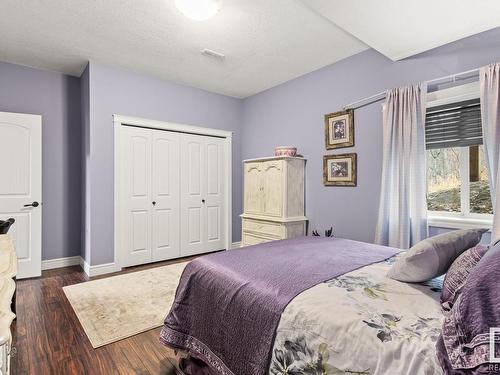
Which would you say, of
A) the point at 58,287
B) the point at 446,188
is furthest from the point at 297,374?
the point at 58,287

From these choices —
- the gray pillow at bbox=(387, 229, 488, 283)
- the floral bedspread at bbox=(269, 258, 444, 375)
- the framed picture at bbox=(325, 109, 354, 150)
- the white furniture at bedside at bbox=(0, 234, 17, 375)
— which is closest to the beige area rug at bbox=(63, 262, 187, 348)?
the white furniture at bedside at bbox=(0, 234, 17, 375)

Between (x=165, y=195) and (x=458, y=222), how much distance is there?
140 inches

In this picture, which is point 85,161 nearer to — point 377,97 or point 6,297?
point 6,297

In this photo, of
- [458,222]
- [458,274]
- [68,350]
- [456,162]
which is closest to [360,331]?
[458,274]

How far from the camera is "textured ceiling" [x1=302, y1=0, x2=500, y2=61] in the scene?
6.77 feet

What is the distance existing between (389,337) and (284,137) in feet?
11.5

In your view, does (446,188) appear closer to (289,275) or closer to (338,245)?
(338,245)

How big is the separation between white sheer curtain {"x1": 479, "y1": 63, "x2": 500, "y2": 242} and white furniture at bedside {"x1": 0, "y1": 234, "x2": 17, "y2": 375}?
9.29 feet

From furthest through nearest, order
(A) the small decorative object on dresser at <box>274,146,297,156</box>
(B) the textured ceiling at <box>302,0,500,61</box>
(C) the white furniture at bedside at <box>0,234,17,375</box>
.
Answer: (A) the small decorative object on dresser at <box>274,146,297,156</box> → (B) the textured ceiling at <box>302,0,500,61</box> → (C) the white furniture at bedside at <box>0,234,17,375</box>

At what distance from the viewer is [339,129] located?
3453 mm

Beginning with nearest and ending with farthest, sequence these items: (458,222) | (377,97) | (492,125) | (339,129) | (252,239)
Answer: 1. (492,125)
2. (458,222)
3. (377,97)
4. (339,129)
5. (252,239)

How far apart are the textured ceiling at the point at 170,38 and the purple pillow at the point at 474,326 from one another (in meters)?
2.42

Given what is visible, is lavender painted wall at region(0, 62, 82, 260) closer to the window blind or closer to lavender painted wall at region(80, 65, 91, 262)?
lavender painted wall at region(80, 65, 91, 262)

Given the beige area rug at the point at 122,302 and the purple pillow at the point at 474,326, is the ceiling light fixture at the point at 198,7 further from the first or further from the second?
the beige area rug at the point at 122,302
